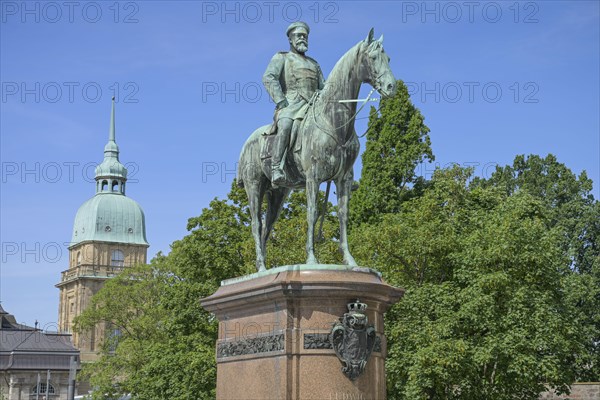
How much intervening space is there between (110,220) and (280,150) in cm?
12823

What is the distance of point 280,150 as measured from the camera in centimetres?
1469

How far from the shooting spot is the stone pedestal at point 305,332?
13172 millimetres

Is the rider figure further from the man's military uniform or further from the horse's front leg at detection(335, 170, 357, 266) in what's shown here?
the horse's front leg at detection(335, 170, 357, 266)

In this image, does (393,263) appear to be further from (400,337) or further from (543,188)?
(543,188)

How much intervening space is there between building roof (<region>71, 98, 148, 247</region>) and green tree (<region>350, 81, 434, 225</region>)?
93.8 metres

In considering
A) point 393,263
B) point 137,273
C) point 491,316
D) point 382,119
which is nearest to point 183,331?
point 393,263

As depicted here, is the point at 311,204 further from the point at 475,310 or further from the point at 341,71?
the point at 475,310

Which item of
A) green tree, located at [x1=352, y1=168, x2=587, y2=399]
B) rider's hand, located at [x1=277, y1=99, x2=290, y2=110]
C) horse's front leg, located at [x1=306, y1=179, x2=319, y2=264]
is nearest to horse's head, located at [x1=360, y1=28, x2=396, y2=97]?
rider's hand, located at [x1=277, y1=99, x2=290, y2=110]

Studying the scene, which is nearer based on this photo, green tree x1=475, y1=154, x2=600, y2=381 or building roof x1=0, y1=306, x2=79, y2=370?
green tree x1=475, y1=154, x2=600, y2=381

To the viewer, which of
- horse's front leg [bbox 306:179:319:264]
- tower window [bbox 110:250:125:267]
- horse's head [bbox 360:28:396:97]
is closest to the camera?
horse's head [bbox 360:28:396:97]

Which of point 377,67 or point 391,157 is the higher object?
point 391,157

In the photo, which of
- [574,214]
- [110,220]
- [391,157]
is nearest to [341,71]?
[391,157]

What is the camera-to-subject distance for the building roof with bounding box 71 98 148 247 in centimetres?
14025

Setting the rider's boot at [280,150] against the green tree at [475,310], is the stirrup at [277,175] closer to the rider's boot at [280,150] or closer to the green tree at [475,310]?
the rider's boot at [280,150]
